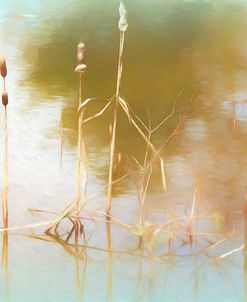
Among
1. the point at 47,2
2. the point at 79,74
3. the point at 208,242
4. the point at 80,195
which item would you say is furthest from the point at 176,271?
the point at 47,2

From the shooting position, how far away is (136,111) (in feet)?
4.56

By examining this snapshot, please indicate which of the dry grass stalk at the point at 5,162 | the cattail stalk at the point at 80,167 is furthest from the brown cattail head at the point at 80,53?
the dry grass stalk at the point at 5,162

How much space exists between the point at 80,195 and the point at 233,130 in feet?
1.12

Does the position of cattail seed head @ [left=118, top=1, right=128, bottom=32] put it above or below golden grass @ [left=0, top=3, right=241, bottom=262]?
above

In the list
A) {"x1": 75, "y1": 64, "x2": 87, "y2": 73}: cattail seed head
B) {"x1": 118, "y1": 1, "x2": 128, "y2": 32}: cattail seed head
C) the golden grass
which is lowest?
the golden grass

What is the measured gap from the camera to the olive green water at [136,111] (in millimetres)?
1297

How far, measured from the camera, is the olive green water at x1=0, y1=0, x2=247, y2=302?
4.25ft

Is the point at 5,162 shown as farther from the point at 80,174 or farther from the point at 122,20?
the point at 122,20

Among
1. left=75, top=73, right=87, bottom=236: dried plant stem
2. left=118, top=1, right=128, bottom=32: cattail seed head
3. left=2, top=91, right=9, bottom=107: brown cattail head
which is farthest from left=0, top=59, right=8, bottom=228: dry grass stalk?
left=118, top=1, right=128, bottom=32: cattail seed head

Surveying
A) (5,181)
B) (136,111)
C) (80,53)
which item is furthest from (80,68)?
(5,181)

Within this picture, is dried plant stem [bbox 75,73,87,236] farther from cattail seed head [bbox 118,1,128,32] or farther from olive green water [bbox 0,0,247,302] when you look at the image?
cattail seed head [bbox 118,1,128,32]

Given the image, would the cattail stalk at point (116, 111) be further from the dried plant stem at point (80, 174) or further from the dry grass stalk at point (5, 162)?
the dry grass stalk at point (5, 162)

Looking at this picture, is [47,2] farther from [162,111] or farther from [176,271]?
[176,271]

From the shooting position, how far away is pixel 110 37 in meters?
1.42
